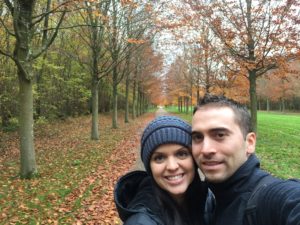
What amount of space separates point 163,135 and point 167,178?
0.27 metres

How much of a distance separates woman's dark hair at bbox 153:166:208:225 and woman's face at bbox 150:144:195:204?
0.17ft

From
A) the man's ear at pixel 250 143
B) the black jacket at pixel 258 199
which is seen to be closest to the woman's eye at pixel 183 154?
the black jacket at pixel 258 199

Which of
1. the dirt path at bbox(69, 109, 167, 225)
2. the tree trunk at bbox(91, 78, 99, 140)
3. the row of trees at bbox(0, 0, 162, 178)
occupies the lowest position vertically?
the dirt path at bbox(69, 109, 167, 225)

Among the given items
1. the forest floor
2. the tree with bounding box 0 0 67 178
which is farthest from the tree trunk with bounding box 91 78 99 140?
Answer: the tree with bounding box 0 0 67 178

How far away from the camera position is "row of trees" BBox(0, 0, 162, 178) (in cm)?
979

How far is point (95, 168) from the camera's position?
1124 centimetres

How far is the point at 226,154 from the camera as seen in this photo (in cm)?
203

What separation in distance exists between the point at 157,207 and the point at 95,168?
31.0 ft

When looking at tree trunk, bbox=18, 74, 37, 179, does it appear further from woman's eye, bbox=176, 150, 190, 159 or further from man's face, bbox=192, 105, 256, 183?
man's face, bbox=192, 105, 256, 183

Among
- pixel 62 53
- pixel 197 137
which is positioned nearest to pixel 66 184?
pixel 197 137

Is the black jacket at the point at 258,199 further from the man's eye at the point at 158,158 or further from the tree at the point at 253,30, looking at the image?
the tree at the point at 253,30

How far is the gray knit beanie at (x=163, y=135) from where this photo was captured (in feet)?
7.20

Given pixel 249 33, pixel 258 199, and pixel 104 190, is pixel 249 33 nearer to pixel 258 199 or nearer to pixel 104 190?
pixel 104 190

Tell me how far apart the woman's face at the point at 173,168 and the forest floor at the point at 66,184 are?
15.4 feet
